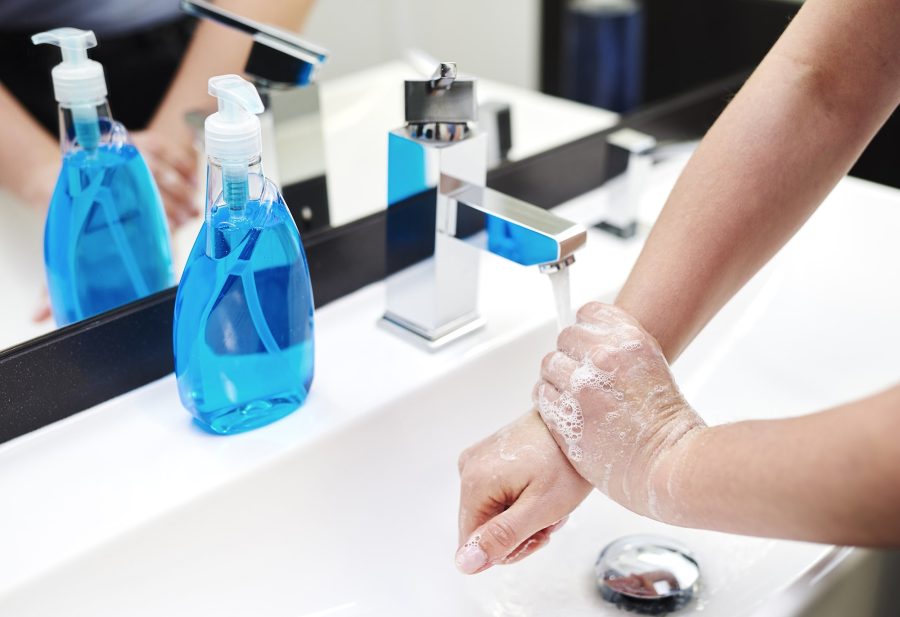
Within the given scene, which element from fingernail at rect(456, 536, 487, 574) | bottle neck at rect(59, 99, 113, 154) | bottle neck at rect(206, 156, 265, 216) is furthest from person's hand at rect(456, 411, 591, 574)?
bottle neck at rect(59, 99, 113, 154)

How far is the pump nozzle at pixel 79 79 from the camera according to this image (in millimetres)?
607

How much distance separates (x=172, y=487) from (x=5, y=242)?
23cm

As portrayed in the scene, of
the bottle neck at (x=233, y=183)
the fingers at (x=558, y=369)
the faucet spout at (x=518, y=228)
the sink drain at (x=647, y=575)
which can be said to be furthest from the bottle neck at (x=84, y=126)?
the sink drain at (x=647, y=575)

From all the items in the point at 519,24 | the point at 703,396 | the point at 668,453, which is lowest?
the point at 703,396

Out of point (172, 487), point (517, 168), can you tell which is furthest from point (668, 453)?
point (517, 168)

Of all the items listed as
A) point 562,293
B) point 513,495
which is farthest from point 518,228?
point 513,495

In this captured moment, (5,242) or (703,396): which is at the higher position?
(5,242)

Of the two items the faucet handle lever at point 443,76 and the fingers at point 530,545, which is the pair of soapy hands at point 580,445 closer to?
the fingers at point 530,545

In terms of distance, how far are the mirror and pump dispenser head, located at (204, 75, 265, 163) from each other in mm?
A: 161

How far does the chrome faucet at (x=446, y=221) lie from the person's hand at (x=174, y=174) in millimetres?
150

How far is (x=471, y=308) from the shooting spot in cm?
74

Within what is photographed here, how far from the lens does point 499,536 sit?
0.55 meters

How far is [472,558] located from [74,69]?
395mm

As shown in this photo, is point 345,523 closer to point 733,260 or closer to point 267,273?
point 267,273
